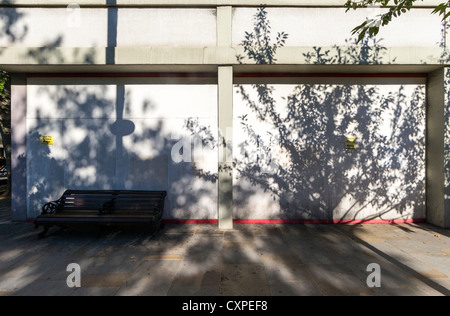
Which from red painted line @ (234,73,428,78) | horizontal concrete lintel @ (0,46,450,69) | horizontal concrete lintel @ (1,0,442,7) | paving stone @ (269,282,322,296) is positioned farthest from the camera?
red painted line @ (234,73,428,78)

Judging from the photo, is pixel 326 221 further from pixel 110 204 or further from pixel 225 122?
pixel 110 204

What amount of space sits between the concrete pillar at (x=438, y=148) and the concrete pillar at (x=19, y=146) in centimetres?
1148

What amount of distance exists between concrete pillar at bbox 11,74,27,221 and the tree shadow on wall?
6.08 meters

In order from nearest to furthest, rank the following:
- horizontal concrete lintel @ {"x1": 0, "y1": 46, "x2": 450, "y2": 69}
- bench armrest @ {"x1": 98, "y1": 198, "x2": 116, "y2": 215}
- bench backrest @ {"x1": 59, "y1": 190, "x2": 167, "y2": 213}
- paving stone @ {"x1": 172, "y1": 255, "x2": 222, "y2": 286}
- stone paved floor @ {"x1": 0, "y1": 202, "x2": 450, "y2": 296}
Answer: stone paved floor @ {"x1": 0, "y1": 202, "x2": 450, "y2": 296} < paving stone @ {"x1": 172, "y1": 255, "x2": 222, "y2": 286} < bench armrest @ {"x1": 98, "y1": 198, "x2": 116, "y2": 215} < horizontal concrete lintel @ {"x1": 0, "y1": 46, "x2": 450, "y2": 69} < bench backrest @ {"x1": 59, "y1": 190, "x2": 167, "y2": 213}

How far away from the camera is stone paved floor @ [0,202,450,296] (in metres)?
3.52

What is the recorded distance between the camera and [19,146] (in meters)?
6.77

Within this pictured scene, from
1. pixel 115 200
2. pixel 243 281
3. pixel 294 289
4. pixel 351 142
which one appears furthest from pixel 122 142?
pixel 351 142

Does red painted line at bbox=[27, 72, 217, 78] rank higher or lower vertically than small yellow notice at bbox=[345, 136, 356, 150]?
higher

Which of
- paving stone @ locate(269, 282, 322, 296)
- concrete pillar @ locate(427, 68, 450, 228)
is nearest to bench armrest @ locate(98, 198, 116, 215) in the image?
paving stone @ locate(269, 282, 322, 296)

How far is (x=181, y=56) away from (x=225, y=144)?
2501 millimetres

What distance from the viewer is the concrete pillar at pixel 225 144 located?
6.04 meters

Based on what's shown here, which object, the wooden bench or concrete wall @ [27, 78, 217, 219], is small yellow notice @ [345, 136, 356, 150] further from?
the wooden bench

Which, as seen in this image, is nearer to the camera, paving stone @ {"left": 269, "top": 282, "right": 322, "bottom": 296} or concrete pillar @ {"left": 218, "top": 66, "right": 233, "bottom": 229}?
paving stone @ {"left": 269, "top": 282, "right": 322, "bottom": 296}

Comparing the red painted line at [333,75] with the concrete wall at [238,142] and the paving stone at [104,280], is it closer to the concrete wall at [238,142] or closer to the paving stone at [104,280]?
the concrete wall at [238,142]
